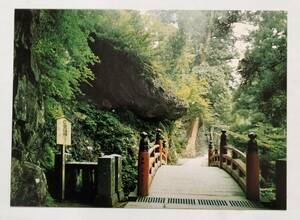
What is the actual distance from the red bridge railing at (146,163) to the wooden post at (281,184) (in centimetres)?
76

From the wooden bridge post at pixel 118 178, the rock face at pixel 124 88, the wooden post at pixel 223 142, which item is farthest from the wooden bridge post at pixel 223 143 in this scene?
the wooden bridge post at pixel 118 178

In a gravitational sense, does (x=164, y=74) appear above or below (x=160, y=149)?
above

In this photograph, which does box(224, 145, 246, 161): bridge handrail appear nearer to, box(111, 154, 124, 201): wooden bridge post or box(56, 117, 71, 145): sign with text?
box(111, 154, 124, 201): wooden bridge post

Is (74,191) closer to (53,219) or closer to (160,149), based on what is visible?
(53,219)

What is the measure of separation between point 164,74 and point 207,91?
321 millimetres

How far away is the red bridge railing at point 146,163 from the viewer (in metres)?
2.91

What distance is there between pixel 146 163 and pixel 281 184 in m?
0.91

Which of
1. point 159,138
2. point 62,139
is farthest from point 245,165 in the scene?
point 62,139

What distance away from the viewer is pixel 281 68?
2893 millimetres

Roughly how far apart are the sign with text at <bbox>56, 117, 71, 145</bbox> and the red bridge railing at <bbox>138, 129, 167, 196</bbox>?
50cm

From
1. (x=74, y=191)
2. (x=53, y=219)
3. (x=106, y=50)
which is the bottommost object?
(x=53, y=219)

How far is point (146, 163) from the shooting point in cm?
291

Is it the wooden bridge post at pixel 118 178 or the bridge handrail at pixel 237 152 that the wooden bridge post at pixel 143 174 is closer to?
the wooden bridge post at pixel 118 178

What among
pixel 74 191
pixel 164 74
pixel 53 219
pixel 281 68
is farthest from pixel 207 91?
pixel 53 219
